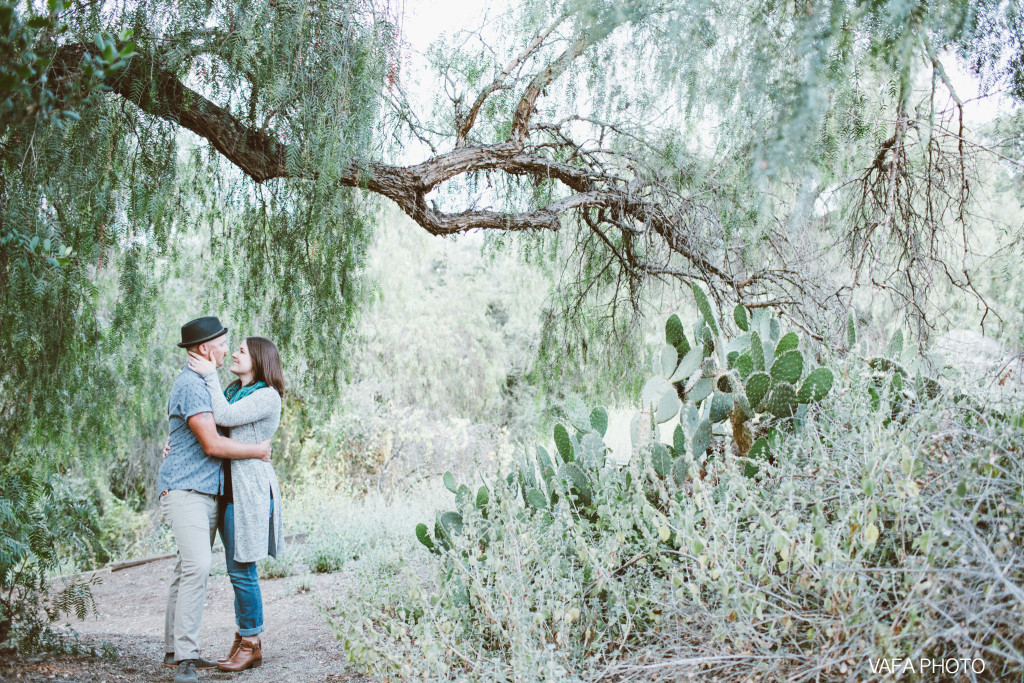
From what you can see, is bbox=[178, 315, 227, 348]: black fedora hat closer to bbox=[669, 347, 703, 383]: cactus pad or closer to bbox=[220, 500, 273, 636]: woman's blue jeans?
bbox=[220, 500, 273, 636]: woman's blue jeans

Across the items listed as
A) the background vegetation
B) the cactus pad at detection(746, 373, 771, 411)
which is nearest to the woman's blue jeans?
the background vegetation

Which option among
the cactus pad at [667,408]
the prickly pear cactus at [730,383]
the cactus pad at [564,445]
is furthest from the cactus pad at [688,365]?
the cactus pad at [564,445]

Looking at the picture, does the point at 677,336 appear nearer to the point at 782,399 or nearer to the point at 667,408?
the point at 667,408

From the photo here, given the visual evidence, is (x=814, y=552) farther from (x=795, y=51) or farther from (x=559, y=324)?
(x=559, y=324)

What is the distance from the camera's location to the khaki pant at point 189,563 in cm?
289

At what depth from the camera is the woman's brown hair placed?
3.24 m

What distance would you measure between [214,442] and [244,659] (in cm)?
95

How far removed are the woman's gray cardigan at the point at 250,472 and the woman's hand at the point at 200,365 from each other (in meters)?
0.02

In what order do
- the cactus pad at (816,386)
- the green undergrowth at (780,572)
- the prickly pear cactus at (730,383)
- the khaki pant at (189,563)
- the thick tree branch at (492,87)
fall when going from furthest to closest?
the thick tree branch at (492,87) → the khaki pant at (189,563) → the prickly pear cactus at (730,383) → the cactus pad at (816,386) → the green undergrowth at (780,572)

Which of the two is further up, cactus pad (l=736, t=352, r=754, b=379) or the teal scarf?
cactus pad (l=736, t=352, r=754, b=379)

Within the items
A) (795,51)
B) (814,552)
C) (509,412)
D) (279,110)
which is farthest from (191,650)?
(509,412)

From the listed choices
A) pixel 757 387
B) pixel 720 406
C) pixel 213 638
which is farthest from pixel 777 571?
pixel 213 638

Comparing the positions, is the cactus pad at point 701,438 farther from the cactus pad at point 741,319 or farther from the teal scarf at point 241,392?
the teal scarf at point 241,392

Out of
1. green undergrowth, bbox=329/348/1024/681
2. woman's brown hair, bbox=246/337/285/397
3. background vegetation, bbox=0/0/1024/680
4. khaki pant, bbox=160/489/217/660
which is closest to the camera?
green undergrowth, bbox=329/348/1024/681
